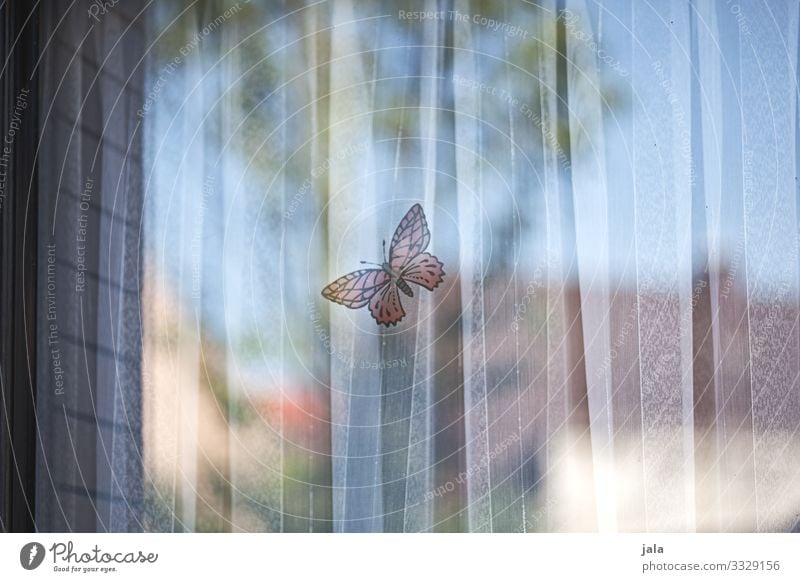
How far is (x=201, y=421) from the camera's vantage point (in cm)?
185

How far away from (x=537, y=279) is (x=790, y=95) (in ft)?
1.86

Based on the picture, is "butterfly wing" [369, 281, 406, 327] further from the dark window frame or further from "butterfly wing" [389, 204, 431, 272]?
the dark window frame

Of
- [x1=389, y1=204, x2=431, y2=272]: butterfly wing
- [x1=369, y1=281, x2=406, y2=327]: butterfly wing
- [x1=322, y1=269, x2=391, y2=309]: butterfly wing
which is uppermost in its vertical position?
[x1=389, y1=204, x2=431, y2=272]: butterfly wing

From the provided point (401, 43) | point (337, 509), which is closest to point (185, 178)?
point (401, 43)

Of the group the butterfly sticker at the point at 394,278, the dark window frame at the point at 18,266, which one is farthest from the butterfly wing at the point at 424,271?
the dark window frame at the point at 18,266

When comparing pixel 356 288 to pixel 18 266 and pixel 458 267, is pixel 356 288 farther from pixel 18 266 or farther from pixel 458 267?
pixel 18 266

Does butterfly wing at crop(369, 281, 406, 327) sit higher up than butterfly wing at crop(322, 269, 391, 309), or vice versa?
butterfly wing at crop(322, 269, 391, 309)

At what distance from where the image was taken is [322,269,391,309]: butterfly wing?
1.86 metres

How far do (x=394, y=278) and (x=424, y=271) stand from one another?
56 millimetres

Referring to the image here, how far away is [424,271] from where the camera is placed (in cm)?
185

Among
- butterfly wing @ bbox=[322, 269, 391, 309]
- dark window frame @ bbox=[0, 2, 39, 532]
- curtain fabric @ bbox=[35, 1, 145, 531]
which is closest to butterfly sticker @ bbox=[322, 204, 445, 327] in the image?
butterfly wing @ bbox=[322, 269, 391, 309]

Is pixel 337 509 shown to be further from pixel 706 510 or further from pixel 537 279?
pixel 706 510

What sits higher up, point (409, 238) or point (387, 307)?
point (409, 238)

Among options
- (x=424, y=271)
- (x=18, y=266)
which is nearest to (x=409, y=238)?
(x=424, y=271)
